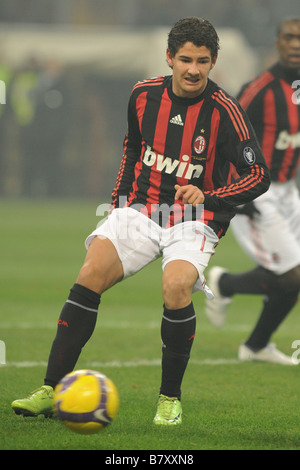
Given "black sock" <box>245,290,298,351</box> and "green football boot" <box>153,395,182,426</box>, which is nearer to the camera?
"green football boot" <box>153,395,182,426</box>

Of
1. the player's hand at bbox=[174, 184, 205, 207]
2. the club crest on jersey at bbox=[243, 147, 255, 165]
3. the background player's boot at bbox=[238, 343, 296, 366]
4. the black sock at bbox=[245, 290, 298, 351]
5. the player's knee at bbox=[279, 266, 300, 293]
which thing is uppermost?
the club crest on jersey at bbox=[243, 147, 255, 165]

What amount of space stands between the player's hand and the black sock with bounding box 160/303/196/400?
1.68 feet

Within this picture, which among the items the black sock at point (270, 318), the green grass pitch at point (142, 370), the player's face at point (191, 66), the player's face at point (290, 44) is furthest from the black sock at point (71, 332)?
the player's face at point (290, 44)

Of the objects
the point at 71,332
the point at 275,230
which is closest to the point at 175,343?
the point at 71,332

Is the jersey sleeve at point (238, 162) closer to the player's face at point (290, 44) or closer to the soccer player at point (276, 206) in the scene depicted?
the soccer player at point (276, 206)

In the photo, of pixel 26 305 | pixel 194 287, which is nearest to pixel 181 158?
pixel 194 287

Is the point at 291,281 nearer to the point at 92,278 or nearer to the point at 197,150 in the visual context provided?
the point at 197,150

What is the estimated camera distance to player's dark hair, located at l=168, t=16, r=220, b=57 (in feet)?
15.9

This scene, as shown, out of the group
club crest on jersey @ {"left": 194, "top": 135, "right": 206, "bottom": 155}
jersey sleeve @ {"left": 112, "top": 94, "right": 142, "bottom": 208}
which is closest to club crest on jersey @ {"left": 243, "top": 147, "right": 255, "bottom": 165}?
club crest on jersey @ {"left": 194, "top": 135, "right": 206, "bottom": 155}

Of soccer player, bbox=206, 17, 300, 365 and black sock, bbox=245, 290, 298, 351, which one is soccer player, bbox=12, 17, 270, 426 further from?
black sock, bbox=245, 290, 298, 351

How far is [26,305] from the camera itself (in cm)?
930

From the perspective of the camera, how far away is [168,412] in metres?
4.73

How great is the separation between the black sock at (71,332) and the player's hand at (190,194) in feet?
2.08

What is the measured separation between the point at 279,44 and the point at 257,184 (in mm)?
2605
